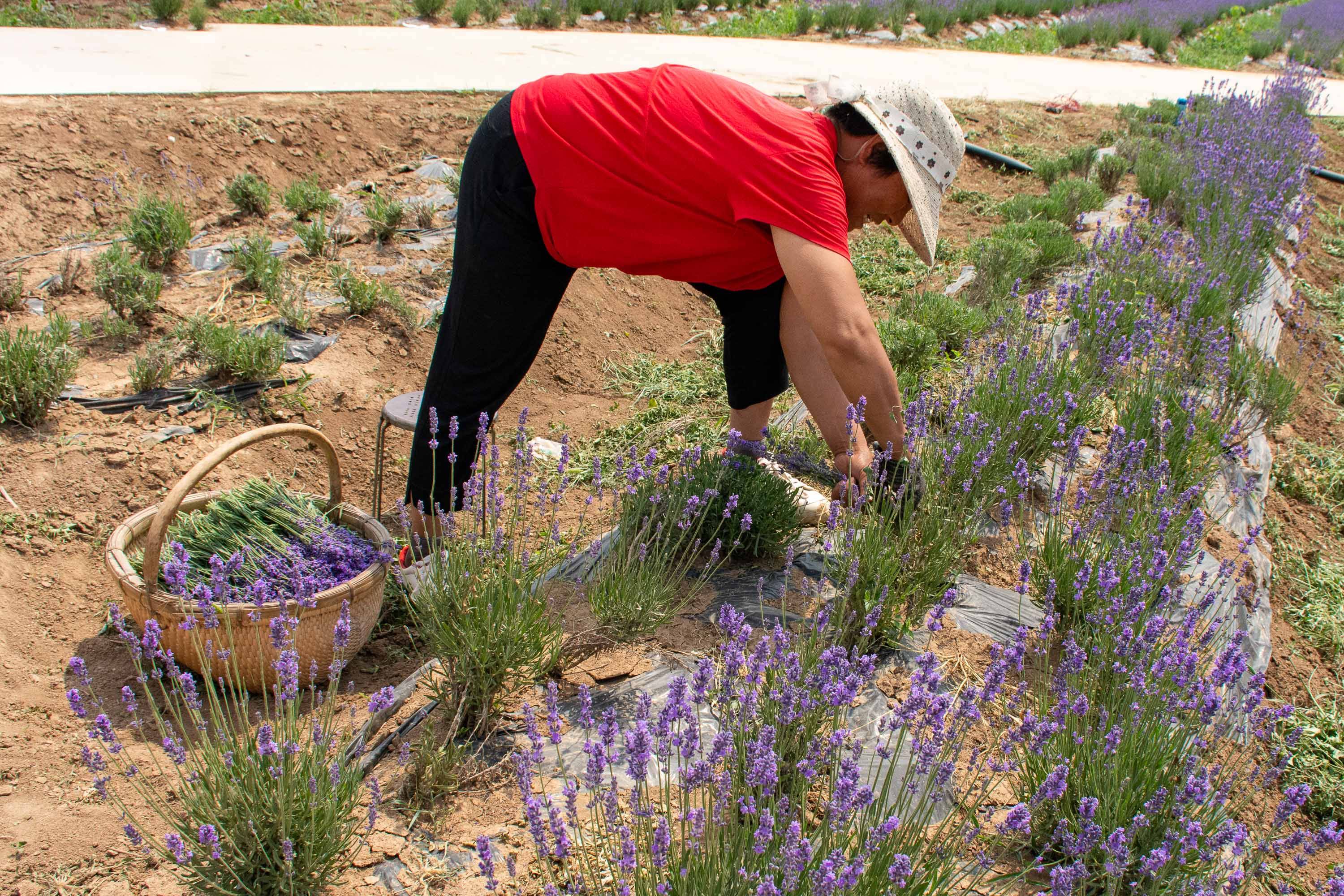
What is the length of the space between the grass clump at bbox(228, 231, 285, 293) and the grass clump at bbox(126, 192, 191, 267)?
0.82ft

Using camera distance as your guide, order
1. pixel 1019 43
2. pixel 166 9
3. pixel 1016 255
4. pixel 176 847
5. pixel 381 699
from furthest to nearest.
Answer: pixel 1019 43 → pixel 166 9 → pixel 1016 255 → pixel 381 699 → pixel 176 847

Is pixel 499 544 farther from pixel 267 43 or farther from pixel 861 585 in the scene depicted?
pixel 267 43

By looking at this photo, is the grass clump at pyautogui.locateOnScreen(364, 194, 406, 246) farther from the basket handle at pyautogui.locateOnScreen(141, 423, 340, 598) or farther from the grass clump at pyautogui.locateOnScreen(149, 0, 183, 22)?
the grass clump at pyautogui.locateOnScreen(149, 0, 183, 22)

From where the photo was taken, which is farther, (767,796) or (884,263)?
(884,263)

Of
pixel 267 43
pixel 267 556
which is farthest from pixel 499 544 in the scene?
pixel 267 43

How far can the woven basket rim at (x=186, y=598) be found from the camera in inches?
92.9

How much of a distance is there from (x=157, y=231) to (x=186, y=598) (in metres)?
2.88

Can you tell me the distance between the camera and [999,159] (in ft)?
24.5

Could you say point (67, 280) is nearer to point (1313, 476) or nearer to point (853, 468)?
point (853, 468)

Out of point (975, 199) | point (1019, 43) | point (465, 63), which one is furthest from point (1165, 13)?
point (465, 63)

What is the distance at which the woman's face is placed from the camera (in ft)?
8.00

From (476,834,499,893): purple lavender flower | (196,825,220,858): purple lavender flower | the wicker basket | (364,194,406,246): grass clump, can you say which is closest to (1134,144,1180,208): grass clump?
(364,194,406,246): grass clump

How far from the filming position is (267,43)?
755 cm

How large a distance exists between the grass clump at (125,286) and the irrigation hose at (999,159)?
567cm
